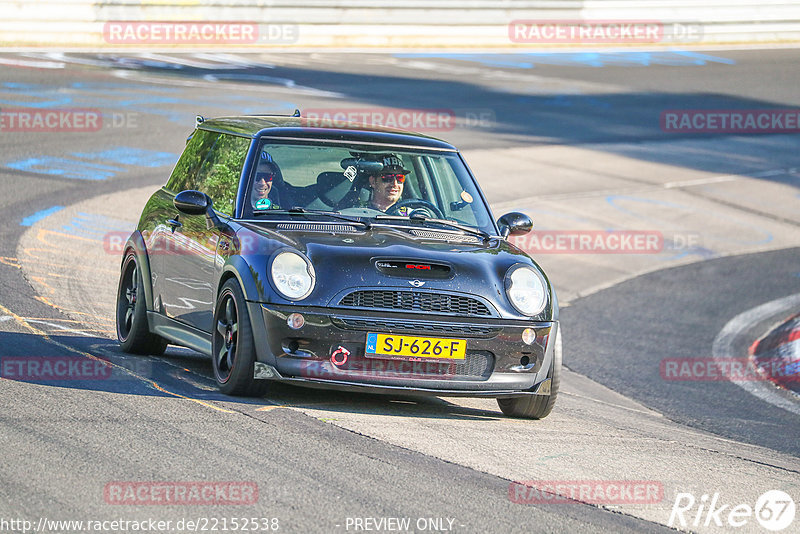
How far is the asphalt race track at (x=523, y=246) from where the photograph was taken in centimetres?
527

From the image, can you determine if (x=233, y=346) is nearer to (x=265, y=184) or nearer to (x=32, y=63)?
(x=265, y=184)

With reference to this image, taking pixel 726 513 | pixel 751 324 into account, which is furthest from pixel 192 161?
pixel 751 324

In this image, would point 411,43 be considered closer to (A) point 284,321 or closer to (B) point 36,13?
(B) point 36,13

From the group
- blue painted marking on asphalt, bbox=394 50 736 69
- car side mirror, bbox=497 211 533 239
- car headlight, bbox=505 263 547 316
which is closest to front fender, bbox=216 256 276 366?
car headlight, bbox=505 263 547 316

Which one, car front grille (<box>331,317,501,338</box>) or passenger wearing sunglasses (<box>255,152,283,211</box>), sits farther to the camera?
passenger wearing sunglasses (<box>255,152,283,211</box>)

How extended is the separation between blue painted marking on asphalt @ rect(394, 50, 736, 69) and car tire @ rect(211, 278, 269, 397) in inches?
953

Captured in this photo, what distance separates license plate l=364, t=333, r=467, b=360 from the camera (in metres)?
6.55

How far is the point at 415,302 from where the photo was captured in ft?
21.7

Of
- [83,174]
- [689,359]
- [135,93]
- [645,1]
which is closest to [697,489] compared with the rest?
[689,359]

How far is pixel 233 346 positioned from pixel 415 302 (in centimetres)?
106

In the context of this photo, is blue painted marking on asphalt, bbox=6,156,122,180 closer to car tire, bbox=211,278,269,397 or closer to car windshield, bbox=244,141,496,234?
car windshield, bbox=244,141,496,234

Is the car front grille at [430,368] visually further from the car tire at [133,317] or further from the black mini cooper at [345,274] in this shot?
the car tire at [133,317]

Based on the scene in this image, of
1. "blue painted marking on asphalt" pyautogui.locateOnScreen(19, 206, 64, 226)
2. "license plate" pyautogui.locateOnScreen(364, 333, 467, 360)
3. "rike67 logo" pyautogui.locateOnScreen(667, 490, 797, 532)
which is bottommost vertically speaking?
"blue painted marking on asphalt" pyautogui.locateOnScreen(19, 206, 64, 226)

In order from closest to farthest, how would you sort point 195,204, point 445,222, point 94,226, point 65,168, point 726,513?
point 726,513
point 195,204
point 445,222
point 94,226
point 65,168
